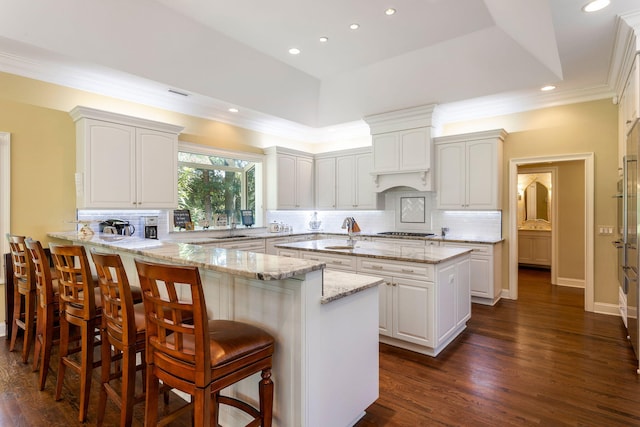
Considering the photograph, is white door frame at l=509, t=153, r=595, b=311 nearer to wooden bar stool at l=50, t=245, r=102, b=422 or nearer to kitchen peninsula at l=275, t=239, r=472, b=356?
kitchen peninsula at l=275, t=239, r=472, b=356

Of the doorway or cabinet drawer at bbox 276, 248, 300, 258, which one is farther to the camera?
the doorway

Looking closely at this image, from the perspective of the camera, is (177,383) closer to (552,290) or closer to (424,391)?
Answer: (424,391)

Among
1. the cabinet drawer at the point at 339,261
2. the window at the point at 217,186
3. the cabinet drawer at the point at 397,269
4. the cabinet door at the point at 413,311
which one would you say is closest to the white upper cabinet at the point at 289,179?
the window at the point at 217,186

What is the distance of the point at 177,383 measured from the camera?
151 cm

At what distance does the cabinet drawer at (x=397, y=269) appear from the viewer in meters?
3.07

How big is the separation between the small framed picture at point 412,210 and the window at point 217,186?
2.72m

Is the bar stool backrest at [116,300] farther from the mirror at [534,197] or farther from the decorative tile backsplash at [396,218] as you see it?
the mirror at [534,197]

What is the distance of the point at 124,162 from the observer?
4.16 meters

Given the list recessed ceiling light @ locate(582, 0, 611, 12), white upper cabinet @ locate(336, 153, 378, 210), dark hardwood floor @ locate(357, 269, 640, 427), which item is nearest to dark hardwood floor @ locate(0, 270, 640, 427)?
dark hardwood floor @ locate(357, 269, 640, 427)

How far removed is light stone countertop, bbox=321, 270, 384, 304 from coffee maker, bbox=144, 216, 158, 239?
10.8 feet

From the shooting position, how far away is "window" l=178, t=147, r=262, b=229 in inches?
213

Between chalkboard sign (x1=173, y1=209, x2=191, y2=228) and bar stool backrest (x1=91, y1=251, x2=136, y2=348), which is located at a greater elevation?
chalkboard sign (x1=173, y1=209, x2=191, y2=228)

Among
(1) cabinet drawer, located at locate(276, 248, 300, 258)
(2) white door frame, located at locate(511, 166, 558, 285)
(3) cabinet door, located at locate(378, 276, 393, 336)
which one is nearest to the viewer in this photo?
(3) cabinet door, located at locate(378, 276, 393, 336)

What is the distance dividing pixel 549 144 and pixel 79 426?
608 centimetres
